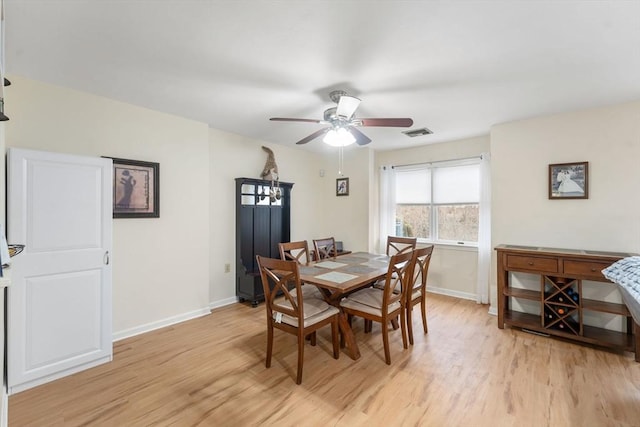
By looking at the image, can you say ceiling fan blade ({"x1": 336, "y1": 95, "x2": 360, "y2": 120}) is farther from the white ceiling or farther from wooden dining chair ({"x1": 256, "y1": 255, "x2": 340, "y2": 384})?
wooden dining chair ({"x1": 256, "y1": 255, "x2": 340, "y2": 384})

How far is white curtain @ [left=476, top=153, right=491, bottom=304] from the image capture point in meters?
3.91

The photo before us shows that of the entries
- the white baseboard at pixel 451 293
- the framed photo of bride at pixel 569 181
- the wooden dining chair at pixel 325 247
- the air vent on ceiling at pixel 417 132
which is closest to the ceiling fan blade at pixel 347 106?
the air vent on ceiling at pixel 417 132

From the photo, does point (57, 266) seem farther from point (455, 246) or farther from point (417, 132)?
point (455, 246)

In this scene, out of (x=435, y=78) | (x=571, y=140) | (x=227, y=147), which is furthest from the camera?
(x=227, y=147)

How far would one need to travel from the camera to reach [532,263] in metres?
3.00

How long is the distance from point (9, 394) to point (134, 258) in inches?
50.8

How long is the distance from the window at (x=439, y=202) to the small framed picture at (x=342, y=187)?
871 mm

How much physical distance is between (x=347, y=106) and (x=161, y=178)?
224 cm

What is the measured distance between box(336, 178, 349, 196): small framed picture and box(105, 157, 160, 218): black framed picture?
296 cm

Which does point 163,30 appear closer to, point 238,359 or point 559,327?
point 238,359

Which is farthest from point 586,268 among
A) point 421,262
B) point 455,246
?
point 455,246

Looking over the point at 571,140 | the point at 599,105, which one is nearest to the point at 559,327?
the point at 571,140

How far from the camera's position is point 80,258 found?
235cm

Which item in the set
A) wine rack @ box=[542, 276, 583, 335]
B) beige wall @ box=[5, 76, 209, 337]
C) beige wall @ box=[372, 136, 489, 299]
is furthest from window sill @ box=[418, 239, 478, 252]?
beige wall @ box=[5, 76, 209, 337]
